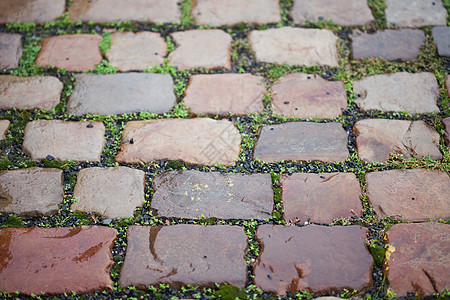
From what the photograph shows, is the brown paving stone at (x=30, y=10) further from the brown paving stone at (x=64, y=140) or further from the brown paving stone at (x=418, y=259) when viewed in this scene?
the brown paving stone at (x=418, y=259)

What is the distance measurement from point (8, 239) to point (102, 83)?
3.84 feet

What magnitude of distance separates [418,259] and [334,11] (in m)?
2.05

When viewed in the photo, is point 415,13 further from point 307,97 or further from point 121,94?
point 121,94

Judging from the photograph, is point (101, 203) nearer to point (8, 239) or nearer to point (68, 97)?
point (8, 239)

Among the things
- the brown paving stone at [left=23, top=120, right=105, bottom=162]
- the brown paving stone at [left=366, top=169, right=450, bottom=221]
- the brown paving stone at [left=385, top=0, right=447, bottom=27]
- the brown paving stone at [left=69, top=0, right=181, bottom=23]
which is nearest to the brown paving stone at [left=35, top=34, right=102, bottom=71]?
the brown paving stone at [left=69, top=0, right=181, bottom=23]

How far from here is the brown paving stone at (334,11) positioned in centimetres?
324

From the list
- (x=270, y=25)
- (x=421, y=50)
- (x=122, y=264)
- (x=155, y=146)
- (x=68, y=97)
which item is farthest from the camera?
(x=270, y=25)

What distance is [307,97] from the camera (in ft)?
9.07

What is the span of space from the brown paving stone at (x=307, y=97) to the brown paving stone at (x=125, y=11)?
1057 millimetres

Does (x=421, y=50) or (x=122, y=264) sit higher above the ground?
(x=421, y=50)

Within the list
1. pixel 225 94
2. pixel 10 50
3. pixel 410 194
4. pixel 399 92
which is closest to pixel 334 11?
pixel 399 92

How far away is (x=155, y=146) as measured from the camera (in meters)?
2.52

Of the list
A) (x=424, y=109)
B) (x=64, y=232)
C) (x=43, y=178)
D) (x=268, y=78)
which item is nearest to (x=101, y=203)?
(x=64, y=232)

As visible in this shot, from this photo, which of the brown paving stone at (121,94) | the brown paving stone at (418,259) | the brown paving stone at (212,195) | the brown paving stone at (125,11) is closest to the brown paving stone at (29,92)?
the brown paving stone at (121,94)
